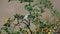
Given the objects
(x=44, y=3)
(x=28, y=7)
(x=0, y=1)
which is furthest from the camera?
(x=0, y=1)

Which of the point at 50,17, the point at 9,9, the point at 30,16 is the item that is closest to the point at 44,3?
the point at 30,16

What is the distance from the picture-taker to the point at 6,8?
1.78 meters

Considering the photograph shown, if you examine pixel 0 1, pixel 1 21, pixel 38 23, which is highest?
pixel 0 1

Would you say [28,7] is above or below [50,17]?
above

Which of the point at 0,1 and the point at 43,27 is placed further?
the point at 0,1

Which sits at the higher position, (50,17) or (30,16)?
(30,16)

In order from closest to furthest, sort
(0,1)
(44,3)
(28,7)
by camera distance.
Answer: (28,7), (44,3), (0,1)

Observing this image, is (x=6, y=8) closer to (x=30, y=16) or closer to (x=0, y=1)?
(x=0, y=1)

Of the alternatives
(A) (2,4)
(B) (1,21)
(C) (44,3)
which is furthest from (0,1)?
(C) (44,3)

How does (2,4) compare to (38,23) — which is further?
(2,4)

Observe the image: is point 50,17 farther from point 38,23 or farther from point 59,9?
point 38,23

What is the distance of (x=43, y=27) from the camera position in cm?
131

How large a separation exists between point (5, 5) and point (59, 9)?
2.02 feet

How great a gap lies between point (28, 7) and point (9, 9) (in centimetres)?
58
